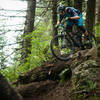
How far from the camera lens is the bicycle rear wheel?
5.89 metres

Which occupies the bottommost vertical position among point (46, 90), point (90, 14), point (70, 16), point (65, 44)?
point (46, 90)

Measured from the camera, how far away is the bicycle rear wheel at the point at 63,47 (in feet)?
19.3

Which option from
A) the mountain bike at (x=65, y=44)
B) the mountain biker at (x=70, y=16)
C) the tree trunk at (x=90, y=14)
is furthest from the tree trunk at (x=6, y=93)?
the tree trunk at (x=90, y=14)

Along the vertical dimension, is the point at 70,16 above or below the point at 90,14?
below

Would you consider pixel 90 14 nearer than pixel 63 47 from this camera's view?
No

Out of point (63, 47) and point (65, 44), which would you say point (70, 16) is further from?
point (63, 47)

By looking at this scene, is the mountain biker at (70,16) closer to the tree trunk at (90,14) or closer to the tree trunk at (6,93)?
the tree trunk at (90,14)

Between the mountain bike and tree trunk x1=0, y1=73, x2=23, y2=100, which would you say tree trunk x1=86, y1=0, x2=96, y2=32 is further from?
tree trunk x1=0, y1=73, x2=23, y2=100

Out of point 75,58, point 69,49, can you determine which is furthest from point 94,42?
point 75,58

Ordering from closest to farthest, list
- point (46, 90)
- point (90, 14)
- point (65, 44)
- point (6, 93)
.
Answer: point (6, 93) → point (46, 90) → point (65, 44) → point (90, 14)

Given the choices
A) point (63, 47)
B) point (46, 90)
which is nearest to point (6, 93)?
point (46, 90)

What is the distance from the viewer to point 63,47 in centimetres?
615

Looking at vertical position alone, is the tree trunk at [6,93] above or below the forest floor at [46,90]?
above

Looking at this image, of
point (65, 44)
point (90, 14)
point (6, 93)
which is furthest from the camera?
point (90, 14)
